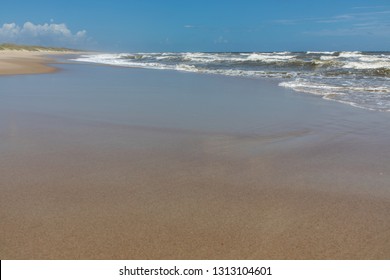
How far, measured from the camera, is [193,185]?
339cm

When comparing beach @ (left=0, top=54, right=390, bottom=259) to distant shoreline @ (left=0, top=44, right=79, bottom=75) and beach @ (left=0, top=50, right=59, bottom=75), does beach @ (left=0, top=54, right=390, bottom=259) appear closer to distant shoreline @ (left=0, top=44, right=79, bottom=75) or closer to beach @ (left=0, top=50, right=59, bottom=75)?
beach @ (left=0, top=50, right=59, bottom=75)

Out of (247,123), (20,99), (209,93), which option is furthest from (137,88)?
(247,123)

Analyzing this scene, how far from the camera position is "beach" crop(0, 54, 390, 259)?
244 centimetres

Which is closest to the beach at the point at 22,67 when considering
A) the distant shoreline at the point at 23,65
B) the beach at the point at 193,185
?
the distant shoreline at the point at 23,65

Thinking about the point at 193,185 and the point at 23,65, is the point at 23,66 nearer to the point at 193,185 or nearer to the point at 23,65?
the point at 23,65

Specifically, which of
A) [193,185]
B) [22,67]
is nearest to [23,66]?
[22,67]

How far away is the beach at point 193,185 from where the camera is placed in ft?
8.01

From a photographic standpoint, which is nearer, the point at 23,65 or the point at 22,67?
the point at 22,67

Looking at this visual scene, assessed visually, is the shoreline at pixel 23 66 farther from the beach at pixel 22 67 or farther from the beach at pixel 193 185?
the beach at pixel 193 185

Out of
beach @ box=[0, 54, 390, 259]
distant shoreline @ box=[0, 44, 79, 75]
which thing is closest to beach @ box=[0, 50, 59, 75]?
distant shoreline @ box=[0, 44, 79, 75]

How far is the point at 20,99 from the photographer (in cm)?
804

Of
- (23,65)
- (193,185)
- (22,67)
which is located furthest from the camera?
(23,65)
